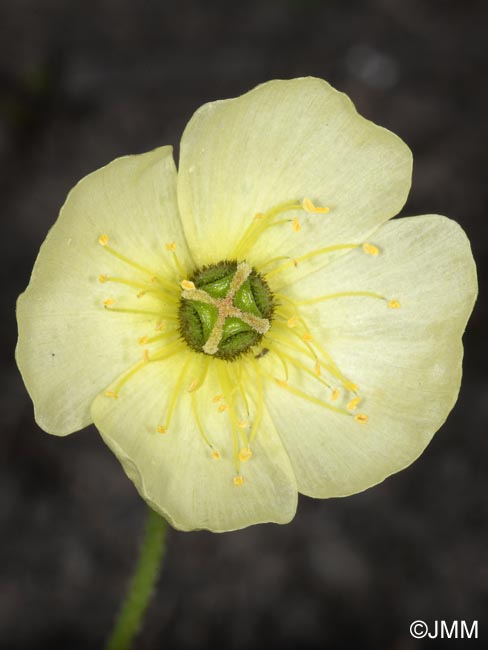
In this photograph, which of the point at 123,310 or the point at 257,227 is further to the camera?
the point at 257,227

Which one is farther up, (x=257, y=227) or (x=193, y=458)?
(x=257, y=227)

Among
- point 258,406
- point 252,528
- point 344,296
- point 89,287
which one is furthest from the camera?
point 252,528

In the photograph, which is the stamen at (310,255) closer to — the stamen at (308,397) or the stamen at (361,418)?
the stamen at (308,397)

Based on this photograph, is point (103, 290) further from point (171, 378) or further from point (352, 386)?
point (352, 386)

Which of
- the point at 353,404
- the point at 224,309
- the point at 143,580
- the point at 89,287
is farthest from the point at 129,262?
the point at 143,580

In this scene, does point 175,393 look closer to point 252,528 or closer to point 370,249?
point 370,249

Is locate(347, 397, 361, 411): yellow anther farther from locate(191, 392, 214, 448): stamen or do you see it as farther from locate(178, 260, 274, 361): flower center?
locate(191, 392, 214, 448): stamen

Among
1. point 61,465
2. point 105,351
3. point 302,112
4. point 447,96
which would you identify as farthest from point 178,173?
point 447,96
